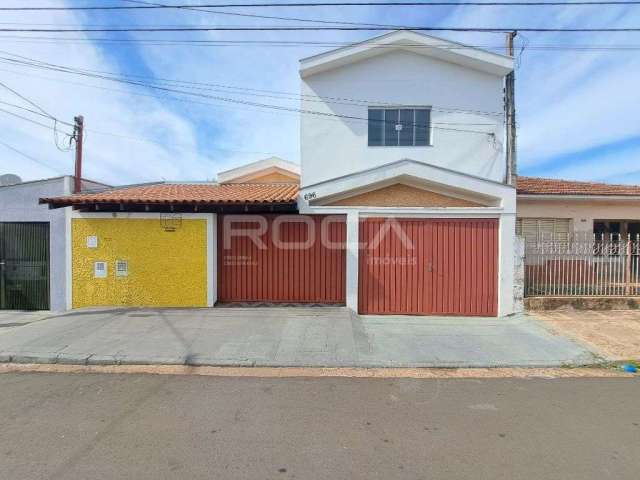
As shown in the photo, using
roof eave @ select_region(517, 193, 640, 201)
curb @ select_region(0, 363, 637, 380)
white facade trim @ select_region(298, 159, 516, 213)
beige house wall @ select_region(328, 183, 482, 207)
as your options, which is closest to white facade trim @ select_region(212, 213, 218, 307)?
white facade trim @ select_region(298, 159, 516, 213)

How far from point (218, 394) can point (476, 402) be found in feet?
9.72

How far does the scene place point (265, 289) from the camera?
8.22 metres

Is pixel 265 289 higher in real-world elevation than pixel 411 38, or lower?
lower

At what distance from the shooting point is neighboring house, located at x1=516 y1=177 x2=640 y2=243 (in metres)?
10.7

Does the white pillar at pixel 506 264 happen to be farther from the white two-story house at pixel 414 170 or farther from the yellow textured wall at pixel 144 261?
the yellow textured wall at pixel 144 261

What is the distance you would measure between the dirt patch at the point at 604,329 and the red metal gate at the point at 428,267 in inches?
54.4

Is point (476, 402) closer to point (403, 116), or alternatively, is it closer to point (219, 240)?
point (219, 240)

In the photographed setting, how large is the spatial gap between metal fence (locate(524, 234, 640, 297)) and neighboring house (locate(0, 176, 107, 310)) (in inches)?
458

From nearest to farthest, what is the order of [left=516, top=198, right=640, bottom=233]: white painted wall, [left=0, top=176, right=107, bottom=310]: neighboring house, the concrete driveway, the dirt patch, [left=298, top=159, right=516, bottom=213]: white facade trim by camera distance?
the concrete driveway → the dirt patch → [left=298, top=159, right=516, bottom=213]: white facade trim → [left=0, top=176, right=107, bottom=310]: neighboring house → [left=516, top=198, right=640, bottom=233]: white painted wall

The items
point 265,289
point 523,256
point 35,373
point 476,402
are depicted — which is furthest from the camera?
point 265,289

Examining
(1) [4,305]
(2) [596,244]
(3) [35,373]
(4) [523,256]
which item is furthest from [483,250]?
(1) [4,305]

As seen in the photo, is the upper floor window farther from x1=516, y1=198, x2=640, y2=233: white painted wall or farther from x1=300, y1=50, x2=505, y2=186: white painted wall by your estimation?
x1=516, y1=198, x2=640, y2=233: white painted wall

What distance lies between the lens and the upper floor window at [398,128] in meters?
9.70

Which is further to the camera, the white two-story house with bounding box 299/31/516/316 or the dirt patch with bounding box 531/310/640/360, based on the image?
the white two-story house with bounding box 299/31/516/316
